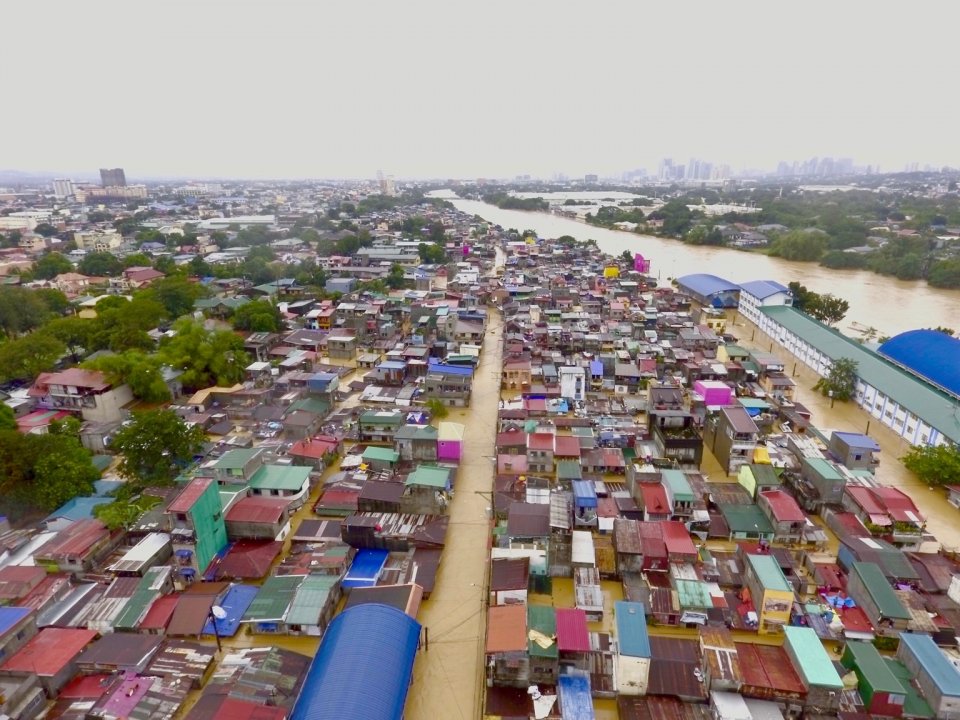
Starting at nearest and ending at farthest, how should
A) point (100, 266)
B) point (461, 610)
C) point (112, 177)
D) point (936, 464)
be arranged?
point (461, 610)
point (936, 464)
point (100, 266)
point (112, 177)

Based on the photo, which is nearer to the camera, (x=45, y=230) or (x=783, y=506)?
(x=783, y=506)

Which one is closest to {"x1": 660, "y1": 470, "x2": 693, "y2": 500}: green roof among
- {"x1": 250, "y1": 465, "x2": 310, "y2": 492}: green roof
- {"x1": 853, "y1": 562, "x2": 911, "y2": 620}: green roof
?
{"x1": 853, "y1": 562, "x2": 911, "y2": 620}: green roof

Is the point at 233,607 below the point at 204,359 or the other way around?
below

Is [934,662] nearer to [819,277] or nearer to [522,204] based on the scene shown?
[819,277]

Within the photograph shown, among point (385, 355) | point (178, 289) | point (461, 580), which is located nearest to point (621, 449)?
point (461, 580)

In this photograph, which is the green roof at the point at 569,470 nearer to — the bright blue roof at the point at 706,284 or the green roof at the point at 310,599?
the green roof at the point at 310,599

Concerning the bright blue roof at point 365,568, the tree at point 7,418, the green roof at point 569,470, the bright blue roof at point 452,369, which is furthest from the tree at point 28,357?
the green roof at point 569,470

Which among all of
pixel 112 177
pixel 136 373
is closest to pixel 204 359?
pixel 136 373
